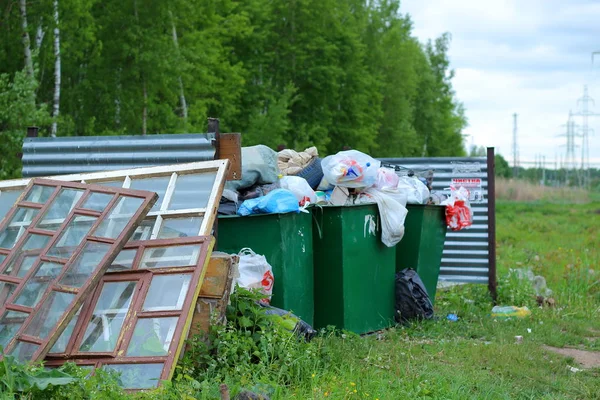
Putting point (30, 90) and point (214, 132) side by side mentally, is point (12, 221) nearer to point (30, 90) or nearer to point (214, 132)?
point (214, 132)

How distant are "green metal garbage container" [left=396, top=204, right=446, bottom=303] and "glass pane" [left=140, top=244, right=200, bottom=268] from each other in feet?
11.2

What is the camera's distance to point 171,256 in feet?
18.2

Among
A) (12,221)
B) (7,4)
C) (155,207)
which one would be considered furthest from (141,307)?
(7,4)

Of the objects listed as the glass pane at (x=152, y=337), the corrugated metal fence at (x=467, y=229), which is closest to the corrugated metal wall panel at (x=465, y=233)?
the corrugated metal fence at (x=467, y=229)

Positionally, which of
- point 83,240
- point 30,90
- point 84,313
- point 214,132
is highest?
point 30,90

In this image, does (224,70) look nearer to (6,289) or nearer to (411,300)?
(411,300)

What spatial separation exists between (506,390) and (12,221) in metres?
3.53

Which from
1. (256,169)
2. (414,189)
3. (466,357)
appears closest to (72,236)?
(256,169)

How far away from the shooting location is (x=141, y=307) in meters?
5.29

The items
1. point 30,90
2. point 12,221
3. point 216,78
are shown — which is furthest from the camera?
point 216,78

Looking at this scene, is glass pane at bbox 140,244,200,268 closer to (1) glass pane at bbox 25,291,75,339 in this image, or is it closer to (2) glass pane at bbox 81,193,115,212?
(2) glass pane at bbox 81,193,115,212

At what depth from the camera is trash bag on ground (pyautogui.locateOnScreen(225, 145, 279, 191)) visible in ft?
22.9

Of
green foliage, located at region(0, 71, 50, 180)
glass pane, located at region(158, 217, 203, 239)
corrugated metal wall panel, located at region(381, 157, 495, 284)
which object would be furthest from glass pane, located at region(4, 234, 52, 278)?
green foliage, located at region(0, 71, 50, 180)

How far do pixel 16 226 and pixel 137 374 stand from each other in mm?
1643
